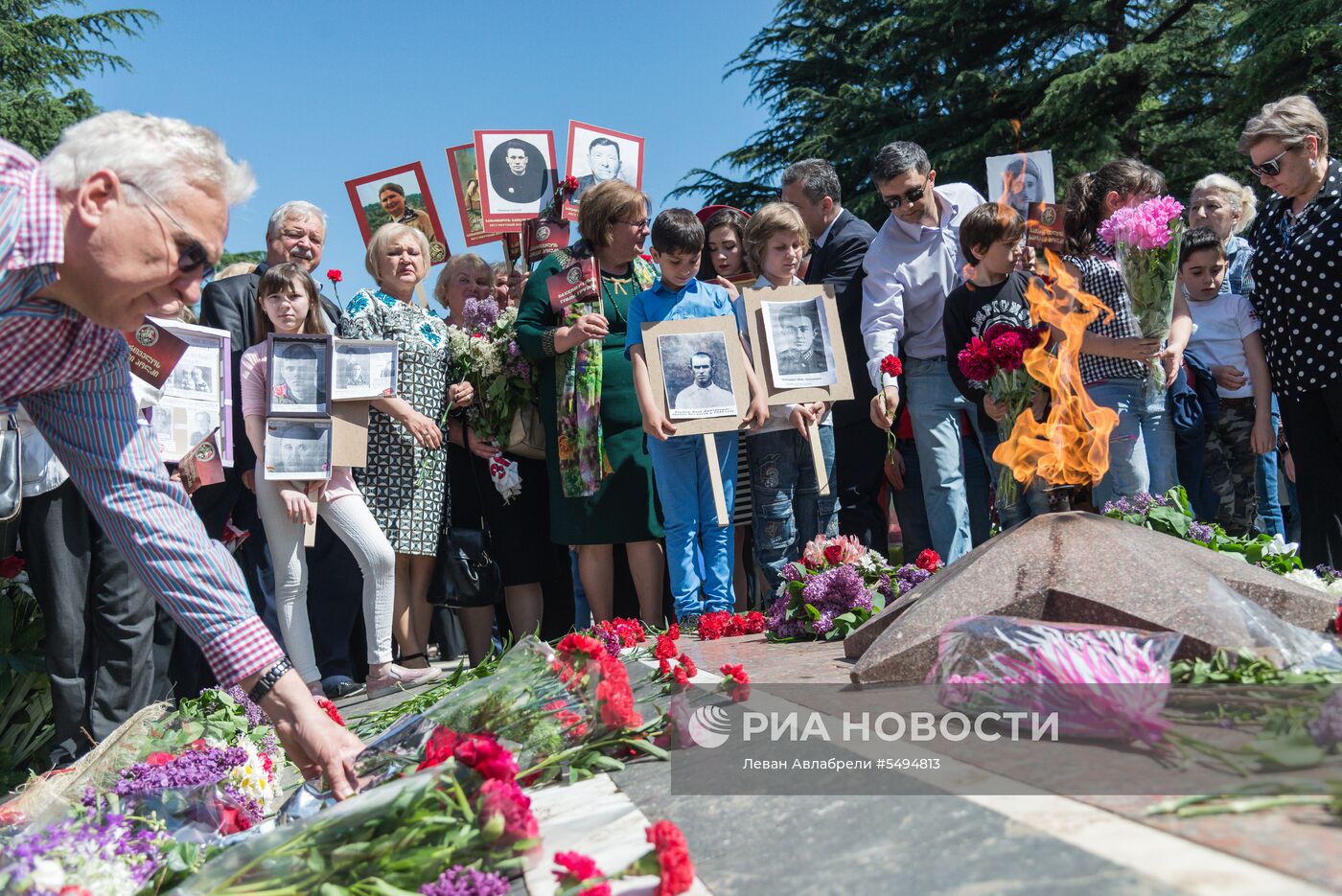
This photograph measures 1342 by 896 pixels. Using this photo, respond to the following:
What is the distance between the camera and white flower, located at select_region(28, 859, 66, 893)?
6.44ft

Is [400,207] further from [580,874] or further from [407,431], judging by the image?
[580,874]

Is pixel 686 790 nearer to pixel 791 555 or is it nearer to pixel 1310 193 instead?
pixel 791 555

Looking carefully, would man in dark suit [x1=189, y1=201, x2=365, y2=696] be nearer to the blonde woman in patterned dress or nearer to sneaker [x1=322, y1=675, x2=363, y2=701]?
sneaker [x1=322, y1=675, x2=363, y2=701]

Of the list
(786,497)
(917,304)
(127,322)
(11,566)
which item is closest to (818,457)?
(786,497)

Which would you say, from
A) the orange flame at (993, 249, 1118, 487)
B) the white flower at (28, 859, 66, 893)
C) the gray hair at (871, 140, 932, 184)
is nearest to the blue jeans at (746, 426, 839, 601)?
the gray hair at (871, 140, 932, 184)

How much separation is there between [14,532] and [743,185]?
66.1ft

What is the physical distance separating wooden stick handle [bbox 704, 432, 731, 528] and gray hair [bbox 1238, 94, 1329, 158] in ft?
9.23

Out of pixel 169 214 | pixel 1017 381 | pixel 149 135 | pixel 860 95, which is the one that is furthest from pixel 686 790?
pixel 860 95

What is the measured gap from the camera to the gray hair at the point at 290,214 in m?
6.01

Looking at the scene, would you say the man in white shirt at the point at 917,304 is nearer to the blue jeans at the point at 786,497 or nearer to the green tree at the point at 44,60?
the blue jeans at the point at 786,497

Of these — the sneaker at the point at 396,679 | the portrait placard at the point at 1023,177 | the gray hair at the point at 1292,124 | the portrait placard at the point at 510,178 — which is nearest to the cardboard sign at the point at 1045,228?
the portrait placard at the point at 1023,177

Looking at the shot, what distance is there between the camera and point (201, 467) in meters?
4.94

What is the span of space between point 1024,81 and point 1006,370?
17658 millimetres

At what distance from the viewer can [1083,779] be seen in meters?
2.09
